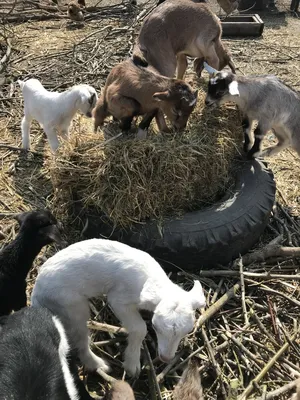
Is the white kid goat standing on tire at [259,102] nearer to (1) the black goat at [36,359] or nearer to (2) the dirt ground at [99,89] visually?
(2) the dirt ground at [99,89]

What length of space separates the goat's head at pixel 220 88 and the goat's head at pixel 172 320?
2846 millimetres

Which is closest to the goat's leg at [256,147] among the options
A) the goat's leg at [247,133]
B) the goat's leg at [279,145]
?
the goat's leg at [247,133]

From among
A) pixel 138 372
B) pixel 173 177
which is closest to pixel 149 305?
pixel 138 372

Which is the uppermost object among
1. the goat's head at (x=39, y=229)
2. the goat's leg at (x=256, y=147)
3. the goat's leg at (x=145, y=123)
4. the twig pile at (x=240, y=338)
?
the goat's leg at (x=145, y=123)

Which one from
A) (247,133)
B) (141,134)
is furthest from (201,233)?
(247,133)

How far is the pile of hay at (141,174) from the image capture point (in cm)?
427

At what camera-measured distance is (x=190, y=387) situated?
297 cm

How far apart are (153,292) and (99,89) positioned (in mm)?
5043

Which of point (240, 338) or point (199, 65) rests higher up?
point (199, 65)

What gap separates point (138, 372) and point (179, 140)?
2401 mm

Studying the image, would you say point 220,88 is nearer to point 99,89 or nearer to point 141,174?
point 141,174

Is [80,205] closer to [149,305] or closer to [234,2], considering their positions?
[149,305]

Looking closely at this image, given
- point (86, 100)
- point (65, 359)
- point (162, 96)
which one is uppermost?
point (162, 96)

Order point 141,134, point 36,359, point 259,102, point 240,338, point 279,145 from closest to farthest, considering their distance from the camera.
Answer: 1. point 36,359
2. point 240,338
3. point 141,134
4. point 259,102
5. point 279,145
